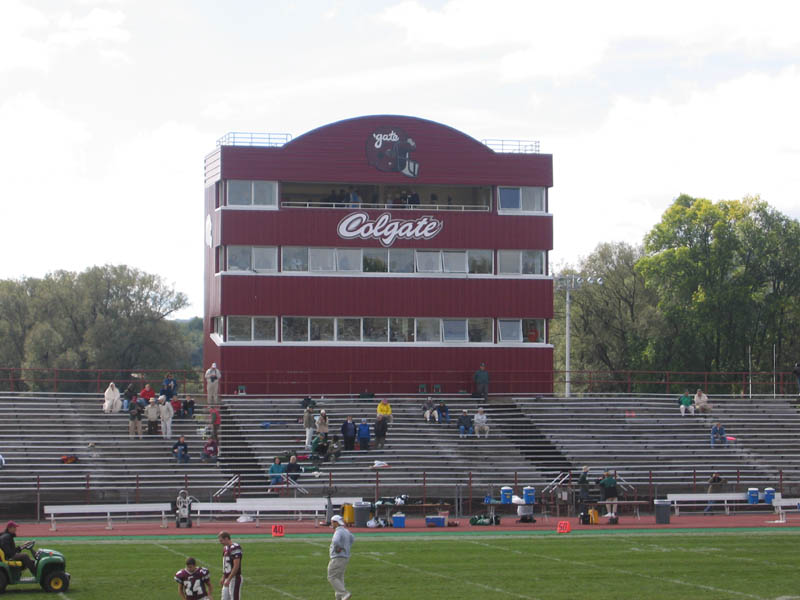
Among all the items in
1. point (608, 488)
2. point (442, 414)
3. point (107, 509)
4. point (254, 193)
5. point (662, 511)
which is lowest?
point (662, 511)

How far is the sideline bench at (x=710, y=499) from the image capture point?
Answer: 38.7 meters

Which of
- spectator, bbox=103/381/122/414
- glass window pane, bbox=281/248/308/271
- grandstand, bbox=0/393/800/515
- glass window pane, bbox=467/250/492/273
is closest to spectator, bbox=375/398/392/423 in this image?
grandstand, bbox=0/393/800/515

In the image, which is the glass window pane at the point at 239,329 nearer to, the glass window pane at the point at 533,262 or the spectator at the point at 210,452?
the spectator at the point at 210,452

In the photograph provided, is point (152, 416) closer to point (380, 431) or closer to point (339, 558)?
point (380, 431)

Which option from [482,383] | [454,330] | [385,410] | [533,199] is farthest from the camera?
[533,199]

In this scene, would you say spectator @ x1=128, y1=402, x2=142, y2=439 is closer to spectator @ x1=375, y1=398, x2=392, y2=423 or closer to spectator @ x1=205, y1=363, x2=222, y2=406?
spectator @ x1=205, y1=363, x2=222, y2=406

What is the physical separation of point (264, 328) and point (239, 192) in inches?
206

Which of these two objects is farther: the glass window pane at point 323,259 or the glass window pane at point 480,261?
the glass window pane at point 480,261

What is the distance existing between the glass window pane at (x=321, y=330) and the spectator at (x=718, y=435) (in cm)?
1437

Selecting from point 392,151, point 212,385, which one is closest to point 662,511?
point 212,385

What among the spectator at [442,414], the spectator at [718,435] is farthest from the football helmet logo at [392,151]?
the spectator at [718,435]

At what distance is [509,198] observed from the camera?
159 ft

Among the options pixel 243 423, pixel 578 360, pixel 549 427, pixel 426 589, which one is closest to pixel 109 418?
pixel 243 423

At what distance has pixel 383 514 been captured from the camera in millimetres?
37344
